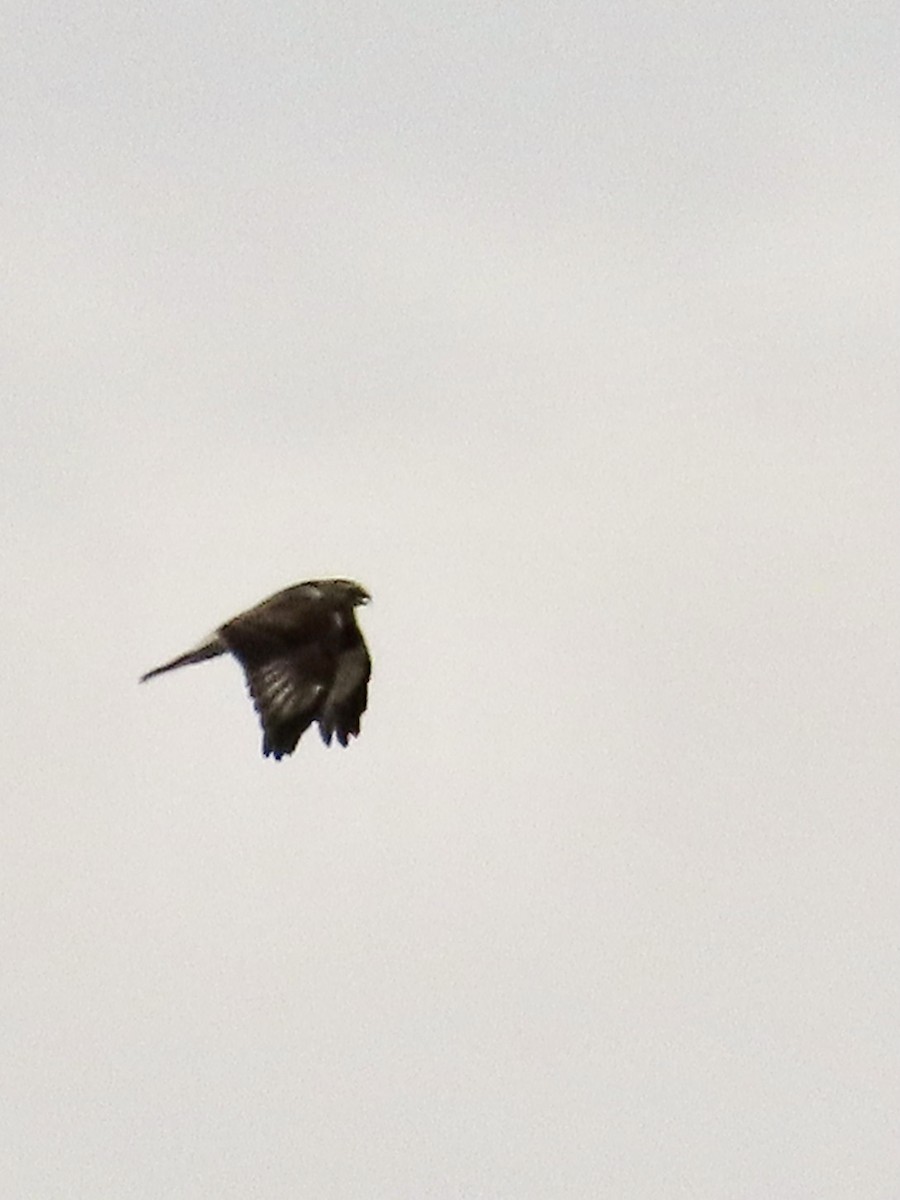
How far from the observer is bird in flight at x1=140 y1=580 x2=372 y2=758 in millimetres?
16344

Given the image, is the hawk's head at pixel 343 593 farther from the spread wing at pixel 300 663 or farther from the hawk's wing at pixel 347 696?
the hawk's wing at pixel 347 696

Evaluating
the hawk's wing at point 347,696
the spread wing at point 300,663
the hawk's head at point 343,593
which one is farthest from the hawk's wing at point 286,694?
the hawk's head at point 343,593

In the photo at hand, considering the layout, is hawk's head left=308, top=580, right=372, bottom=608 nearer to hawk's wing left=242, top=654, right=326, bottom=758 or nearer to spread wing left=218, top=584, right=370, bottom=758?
spread wing left=218, top=584, right=370, bottom=758

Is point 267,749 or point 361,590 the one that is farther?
point 361,590

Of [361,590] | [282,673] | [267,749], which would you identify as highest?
[361,590]

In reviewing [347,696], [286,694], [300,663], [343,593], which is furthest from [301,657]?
[343,593]

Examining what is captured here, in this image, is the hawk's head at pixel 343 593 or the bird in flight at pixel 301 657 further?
the hawk's head at pixel 343 593

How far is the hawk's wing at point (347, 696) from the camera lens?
1686cm

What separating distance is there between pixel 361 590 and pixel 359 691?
5.16 feet

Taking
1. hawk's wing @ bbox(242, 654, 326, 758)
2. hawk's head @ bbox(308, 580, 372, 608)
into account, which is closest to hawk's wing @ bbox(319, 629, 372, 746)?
hawk's wing @ bbox(242, 654, 326, 758)

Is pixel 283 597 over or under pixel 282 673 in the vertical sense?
over

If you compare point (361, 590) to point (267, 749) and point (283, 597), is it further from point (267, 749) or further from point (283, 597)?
point (267, 749)

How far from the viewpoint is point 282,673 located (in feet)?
55.3

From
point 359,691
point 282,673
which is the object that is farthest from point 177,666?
point 359,691
